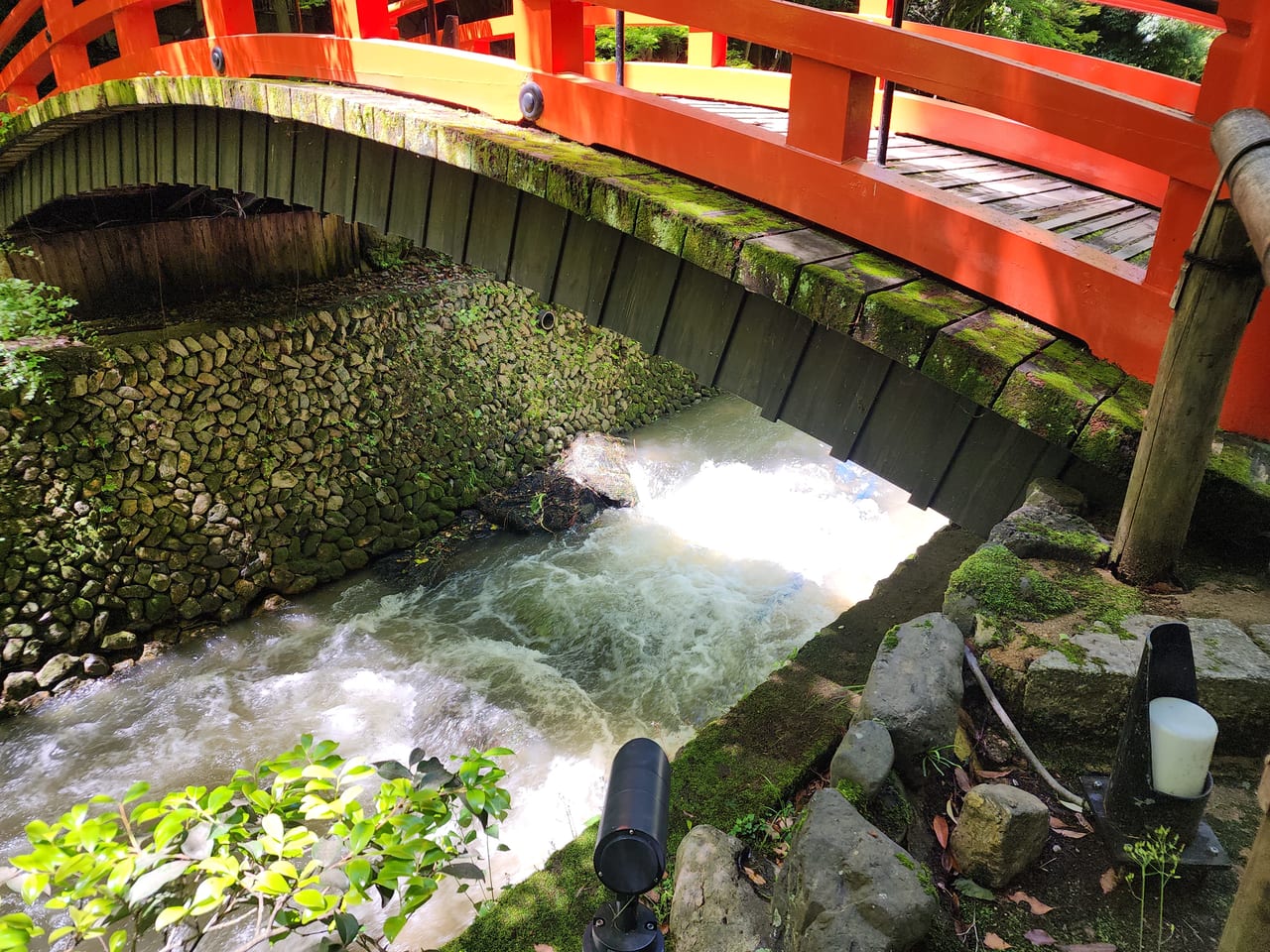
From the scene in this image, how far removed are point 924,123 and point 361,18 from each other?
3.83m

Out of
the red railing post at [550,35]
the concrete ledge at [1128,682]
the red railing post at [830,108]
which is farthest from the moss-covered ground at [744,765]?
the red railing post at [550,35]

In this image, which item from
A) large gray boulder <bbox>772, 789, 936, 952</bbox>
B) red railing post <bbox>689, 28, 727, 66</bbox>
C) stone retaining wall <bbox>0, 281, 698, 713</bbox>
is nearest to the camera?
large gray boulder <bbox>772, 789, 936, 952</bbox>

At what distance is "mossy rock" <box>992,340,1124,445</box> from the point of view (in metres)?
2.53

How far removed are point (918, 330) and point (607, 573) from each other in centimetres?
619

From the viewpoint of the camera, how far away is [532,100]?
164 inches

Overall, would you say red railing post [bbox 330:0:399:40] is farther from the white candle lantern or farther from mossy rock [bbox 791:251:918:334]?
the white candle lantern

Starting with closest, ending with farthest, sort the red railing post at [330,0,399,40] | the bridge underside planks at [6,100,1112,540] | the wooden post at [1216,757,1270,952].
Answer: the wooden post at [1216,757,1270,952]
the bridge underside planks at [6,100,1112,540]
the red railing post at [330,0,399,40]

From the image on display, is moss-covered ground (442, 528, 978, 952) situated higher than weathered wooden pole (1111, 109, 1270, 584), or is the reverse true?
weathered wooden pole (1111, 109, 1270, 584)

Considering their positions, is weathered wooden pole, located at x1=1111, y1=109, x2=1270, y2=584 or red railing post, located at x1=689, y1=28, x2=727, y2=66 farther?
red railing post, located at x1=689, y1=28, x2=727, y2=66

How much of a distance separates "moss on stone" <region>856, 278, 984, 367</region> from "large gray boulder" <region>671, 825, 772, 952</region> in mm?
1784

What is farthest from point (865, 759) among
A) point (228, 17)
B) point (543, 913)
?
point (228, 17)

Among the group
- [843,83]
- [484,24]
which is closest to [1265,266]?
[843,83]

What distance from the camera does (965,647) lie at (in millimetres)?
2369

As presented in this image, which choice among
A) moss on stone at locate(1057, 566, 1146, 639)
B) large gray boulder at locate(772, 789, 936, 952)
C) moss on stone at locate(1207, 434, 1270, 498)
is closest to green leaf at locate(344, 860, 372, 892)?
large gray boulder at locate(772, 789, 936, 952)
